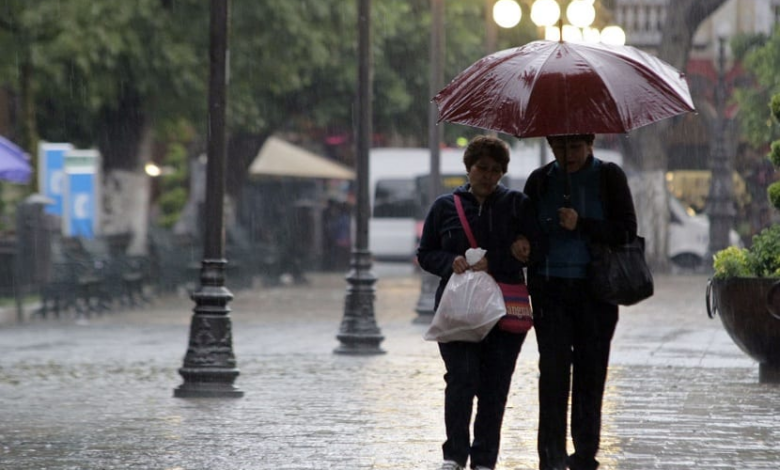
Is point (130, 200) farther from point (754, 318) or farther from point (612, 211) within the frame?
point (612, 211)

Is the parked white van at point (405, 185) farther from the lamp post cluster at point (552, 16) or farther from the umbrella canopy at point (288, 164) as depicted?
the lamp post cluster at point (552, 16)

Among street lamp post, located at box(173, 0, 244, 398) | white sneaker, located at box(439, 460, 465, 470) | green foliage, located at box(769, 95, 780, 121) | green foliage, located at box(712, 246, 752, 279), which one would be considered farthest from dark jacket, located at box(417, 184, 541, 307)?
green foliage, located at box(769, 95, 780, 121)

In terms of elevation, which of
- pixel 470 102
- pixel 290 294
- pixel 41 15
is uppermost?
pixel 41 15

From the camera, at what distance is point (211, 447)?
9.34 metres

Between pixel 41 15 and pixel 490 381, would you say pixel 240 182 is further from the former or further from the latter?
pixel 490 381

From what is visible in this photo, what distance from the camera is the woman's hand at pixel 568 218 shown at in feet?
25.0

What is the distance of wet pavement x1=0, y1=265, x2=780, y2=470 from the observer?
352 inches

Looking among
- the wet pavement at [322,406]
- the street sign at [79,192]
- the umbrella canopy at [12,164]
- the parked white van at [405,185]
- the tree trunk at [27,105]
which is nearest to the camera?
the wet pavement at [322,406]

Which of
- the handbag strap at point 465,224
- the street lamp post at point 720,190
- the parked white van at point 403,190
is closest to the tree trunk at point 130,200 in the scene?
the parked white van at point 403,190

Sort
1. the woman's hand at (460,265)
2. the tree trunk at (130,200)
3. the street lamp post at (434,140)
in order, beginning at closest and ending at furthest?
the woman's hand at (460,265), the street lamp post at (434,140), the tree trunk at (130,200)

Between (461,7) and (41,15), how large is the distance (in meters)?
13.3

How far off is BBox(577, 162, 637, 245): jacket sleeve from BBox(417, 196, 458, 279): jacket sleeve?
64 cm

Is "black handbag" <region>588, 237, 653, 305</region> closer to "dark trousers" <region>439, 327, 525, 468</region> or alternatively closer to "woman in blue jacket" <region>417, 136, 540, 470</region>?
"woman in blue jacket" <region>417, 136, 540, 470</region>

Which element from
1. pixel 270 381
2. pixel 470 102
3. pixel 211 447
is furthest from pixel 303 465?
pixel 270 381
